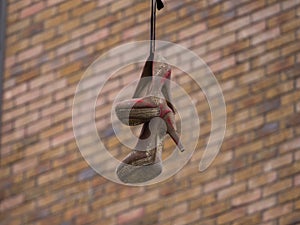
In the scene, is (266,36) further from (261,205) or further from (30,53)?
(30,53)

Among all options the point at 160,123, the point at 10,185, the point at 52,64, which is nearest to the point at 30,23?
the point at 52,64

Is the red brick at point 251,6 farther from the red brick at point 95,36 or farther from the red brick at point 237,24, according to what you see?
the red brick at point 95,36

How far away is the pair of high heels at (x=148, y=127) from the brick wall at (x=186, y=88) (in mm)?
1669

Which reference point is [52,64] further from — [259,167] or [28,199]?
[259,167]

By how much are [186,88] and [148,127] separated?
2071mm

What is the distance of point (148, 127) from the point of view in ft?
24.2

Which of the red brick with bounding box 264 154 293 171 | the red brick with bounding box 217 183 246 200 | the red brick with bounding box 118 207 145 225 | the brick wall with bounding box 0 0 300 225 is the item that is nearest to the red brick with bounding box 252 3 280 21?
the brick wall with bounding box 0 0 300 225

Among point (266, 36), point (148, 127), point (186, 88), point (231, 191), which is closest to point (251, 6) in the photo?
point (266, 36)

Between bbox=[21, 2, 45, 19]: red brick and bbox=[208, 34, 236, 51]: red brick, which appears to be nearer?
bbox=[208, 34, 236, 51]: red brick

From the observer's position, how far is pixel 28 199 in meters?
9.69

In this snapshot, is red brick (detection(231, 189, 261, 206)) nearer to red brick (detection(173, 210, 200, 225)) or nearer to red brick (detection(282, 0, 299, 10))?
red brick (detection(173, 210, 200, 225))

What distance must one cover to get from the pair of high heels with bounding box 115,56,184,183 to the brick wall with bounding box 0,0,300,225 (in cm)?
167

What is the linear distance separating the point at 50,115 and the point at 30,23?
26.3 inches

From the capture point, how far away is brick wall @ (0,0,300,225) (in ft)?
29.6
